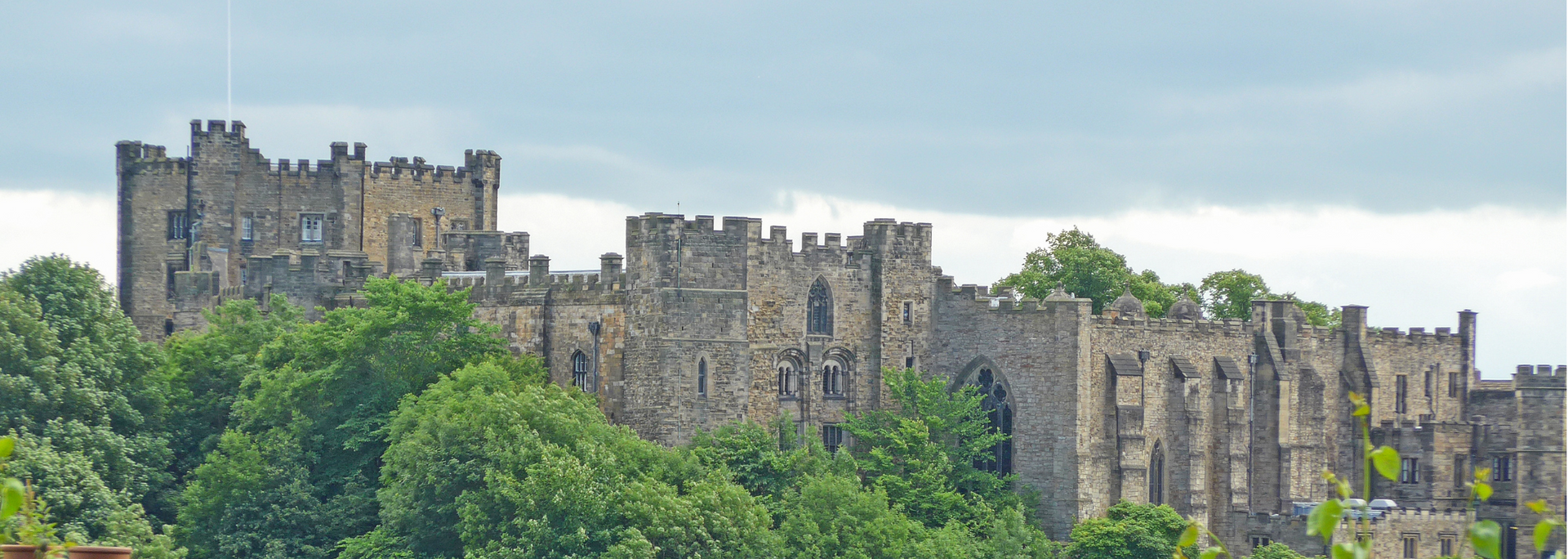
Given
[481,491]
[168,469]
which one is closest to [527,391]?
[481,491]

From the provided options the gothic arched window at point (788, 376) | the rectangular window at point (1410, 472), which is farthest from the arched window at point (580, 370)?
the rectangular window at point (1410, 472)

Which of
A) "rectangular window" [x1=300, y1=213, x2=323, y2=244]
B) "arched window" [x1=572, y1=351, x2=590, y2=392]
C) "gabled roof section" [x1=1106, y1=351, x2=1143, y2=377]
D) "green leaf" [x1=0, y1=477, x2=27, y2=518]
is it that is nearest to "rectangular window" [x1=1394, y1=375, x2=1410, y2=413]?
"gabled roof section" [x1=1106, y1=351, x2=1143, y2=377]

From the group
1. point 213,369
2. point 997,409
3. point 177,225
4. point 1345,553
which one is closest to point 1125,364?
point 997,409

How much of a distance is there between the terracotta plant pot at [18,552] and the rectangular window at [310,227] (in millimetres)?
67786

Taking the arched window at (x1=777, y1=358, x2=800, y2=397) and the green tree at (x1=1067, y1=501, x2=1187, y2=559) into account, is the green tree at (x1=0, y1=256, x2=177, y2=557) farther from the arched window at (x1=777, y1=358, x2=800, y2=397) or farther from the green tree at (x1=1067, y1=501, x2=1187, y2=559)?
the green tree at (x1=1067, y1=501, x2=1187, y2=559)

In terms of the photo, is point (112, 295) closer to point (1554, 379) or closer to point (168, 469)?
point (168, 469)

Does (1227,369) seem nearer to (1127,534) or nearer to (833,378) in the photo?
(1127,534)

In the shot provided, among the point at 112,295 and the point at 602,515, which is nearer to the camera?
the point at 602,515

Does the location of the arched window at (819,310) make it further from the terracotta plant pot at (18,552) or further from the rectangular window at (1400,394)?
the terracotta plant pot at (18,552)

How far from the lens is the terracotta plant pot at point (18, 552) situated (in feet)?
68.4

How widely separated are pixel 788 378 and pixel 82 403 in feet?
71.0

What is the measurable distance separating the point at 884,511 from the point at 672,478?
667 centimetres

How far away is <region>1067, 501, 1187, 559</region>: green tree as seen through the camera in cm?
7325

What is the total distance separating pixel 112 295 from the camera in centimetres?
7462
